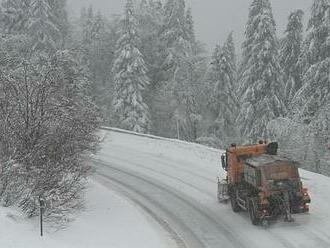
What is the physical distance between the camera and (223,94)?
178ft

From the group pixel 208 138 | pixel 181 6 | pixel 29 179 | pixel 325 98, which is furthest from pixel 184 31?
pixel 29 179

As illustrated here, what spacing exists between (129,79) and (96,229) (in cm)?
3268

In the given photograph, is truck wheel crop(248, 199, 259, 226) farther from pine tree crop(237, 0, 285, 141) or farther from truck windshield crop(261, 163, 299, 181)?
pine tree crop(237, 0, 285, 141)

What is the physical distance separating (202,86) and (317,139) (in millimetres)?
24108

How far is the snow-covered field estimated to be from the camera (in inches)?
680

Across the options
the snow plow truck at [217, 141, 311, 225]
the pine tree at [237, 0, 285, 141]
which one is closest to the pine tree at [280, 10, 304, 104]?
the pine tree at [237, 0, 285, 141]

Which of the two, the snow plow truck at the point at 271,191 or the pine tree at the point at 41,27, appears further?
the pine tree at the point at 41,27

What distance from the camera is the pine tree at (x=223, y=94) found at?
53438mm

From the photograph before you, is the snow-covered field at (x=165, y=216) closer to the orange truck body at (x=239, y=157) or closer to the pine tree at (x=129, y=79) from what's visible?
the orange truck body at (x=239, y=157)

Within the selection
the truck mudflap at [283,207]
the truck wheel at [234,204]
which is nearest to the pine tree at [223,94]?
the truck wheel at [234,204]

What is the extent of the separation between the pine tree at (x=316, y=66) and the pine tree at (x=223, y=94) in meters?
15.8

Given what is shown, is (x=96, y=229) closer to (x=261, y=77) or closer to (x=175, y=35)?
(x=261, y=77)

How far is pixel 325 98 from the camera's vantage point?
120ft

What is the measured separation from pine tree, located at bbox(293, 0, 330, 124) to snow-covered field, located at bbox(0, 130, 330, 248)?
808 centimetres
